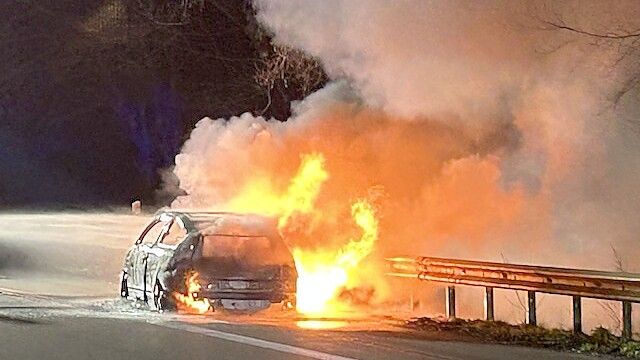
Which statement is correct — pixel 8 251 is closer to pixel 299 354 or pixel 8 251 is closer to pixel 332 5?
pixel 332 5

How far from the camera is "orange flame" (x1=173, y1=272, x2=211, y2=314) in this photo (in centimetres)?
1605

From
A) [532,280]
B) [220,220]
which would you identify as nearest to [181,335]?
[220,220]

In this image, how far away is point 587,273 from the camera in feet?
48.6

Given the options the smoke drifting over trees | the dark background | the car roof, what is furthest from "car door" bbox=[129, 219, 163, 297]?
the dark background

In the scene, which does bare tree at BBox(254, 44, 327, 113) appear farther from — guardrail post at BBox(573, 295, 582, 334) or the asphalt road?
guardrail post at BBox(573, 295, 582, 334)

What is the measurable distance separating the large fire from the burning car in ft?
3.22

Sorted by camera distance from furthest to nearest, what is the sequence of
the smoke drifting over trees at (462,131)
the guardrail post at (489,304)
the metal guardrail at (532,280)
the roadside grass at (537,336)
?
the smoke drifting over trees at (462,131), the guardrail post at (489,304), the metal guardrail at (532,280), the roadside grass at (537,336)

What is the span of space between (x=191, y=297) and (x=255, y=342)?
323cm

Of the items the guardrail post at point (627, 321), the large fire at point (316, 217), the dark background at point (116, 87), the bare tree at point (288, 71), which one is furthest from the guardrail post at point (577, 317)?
the dark background at point (116, 87)

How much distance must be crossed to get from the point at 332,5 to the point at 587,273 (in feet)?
21.1

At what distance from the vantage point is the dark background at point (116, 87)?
28266mm

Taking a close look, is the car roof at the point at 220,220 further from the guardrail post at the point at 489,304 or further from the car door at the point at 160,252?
the guardrail post at the point at 489,304

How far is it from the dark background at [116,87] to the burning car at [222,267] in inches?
223

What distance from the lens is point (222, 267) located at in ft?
53.0
